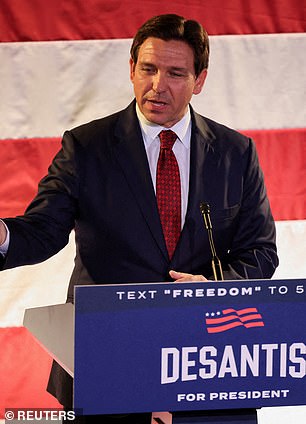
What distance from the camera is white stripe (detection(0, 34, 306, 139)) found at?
2512mm

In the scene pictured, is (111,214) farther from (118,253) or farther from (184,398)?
(184,398)

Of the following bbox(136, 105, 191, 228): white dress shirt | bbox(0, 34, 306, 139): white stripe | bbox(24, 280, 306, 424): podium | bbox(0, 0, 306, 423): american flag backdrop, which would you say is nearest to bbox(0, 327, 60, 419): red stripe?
bbox(0, 0, 306, 423): american flag backdrop

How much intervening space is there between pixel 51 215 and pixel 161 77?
36cm

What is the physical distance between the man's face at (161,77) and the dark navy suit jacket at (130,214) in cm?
7

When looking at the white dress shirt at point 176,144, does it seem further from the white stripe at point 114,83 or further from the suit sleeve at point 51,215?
the white stripe at point 114,83

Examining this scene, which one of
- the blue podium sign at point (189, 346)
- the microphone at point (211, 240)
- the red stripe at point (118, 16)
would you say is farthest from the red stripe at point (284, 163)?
the blue podium sign at point (189, 346)

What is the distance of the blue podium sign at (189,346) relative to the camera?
1152mm

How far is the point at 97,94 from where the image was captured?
8.32 feet

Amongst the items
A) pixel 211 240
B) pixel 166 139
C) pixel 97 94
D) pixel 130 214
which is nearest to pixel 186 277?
pixel 211 240

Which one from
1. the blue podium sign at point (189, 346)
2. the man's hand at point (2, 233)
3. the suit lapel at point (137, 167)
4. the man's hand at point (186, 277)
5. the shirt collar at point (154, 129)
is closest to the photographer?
the blue podium sign at point (189, 346)

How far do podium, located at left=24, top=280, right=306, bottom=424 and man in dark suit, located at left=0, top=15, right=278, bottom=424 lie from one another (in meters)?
0.57

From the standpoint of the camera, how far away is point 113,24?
2.53m

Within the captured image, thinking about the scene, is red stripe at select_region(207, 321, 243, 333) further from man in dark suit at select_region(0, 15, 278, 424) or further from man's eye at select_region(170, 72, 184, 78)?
man's eye at select_region(170, 72, 184, 78)

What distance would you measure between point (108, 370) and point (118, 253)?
2.21ft
